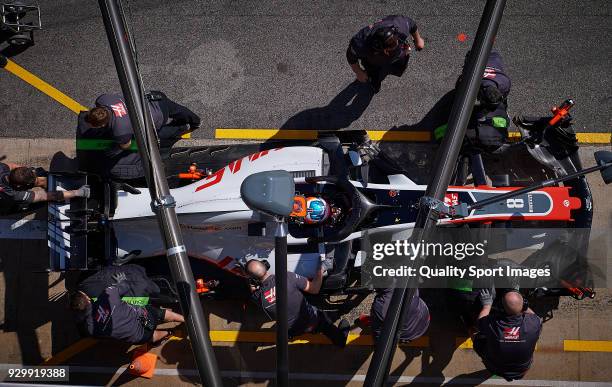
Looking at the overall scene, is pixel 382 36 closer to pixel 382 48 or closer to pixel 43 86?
pixel 382 48

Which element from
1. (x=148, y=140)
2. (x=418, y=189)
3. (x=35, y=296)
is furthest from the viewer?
(x=35, y=296)

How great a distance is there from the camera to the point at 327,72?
23.9 feet

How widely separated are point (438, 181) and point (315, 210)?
2.75 meters

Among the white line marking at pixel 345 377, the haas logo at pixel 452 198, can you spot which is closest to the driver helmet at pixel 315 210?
the haas logo at pixel 452 198

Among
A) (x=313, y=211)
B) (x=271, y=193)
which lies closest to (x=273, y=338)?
(x=313, y=211)

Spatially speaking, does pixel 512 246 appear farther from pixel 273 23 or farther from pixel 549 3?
pixel 273 23

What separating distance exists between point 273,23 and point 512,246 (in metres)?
4.39

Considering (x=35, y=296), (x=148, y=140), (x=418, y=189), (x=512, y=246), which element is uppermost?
(x=148, y=140)

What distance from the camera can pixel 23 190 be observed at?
6.51 metres

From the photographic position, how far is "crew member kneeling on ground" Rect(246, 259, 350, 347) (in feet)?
18.9

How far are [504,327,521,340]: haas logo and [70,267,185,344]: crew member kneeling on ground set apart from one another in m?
4.07

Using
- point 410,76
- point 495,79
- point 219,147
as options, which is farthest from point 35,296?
point 495,79

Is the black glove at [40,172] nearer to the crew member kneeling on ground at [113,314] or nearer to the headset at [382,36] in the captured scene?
the crew member kneeling on ground at [113,314]

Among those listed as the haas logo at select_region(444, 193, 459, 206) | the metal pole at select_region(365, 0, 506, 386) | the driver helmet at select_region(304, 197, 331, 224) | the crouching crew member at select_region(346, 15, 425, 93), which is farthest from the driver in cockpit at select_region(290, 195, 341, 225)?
the metal pole at select_region(365, 0, 506, 386)
